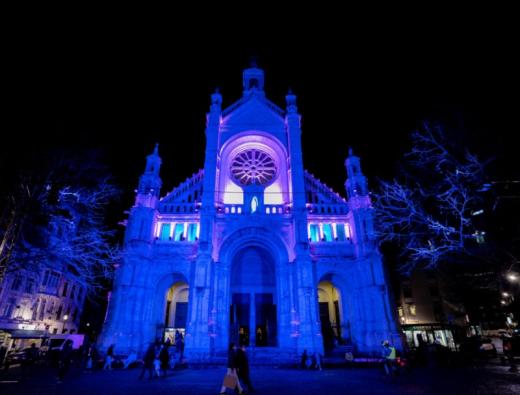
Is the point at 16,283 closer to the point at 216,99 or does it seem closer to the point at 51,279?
the point at 51,279

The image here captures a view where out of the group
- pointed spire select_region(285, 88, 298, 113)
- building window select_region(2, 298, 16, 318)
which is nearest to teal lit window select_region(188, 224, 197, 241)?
pointed spire select_region(285, 88, 298, 113)

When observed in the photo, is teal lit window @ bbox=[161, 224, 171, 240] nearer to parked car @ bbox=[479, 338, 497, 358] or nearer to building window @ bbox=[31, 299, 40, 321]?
building window @ bbox=[31, 299, 40, 321]

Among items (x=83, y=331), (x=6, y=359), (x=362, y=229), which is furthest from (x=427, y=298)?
(x=83, y=331)

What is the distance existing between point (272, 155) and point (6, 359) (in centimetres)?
2563

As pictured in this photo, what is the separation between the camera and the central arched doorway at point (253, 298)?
80.9 ft

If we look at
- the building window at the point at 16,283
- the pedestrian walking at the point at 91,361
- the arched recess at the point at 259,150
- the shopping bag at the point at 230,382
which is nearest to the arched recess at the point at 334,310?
the arched recess at the point at 259,150

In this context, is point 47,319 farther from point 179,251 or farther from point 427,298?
point 427,298

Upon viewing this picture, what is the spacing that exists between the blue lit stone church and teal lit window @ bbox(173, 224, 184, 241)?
0.09 meters

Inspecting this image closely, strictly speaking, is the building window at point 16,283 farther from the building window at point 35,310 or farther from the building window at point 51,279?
the building window at point 51,279

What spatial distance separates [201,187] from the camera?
29.1 meters

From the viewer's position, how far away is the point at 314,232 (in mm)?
27156

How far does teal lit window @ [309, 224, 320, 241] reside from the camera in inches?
1059

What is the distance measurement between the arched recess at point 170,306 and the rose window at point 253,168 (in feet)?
38.0

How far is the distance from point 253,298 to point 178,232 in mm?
Answer: 8843
